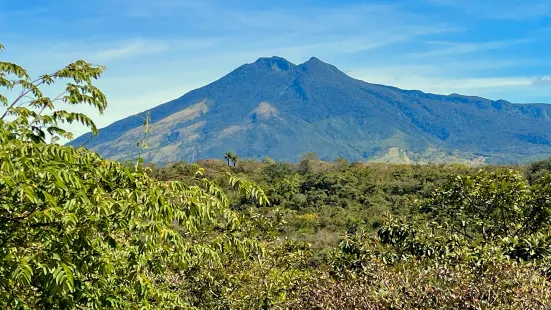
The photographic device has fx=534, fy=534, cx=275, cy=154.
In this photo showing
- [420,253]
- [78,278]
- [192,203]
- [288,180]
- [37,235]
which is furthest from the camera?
[288,180]

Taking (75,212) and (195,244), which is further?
(195,244)

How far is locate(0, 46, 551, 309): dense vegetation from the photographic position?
519 centimetres

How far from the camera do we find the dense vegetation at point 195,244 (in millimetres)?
5191

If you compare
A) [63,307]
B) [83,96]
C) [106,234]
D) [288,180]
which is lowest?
[288,180]

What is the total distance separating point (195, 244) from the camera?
7.50m

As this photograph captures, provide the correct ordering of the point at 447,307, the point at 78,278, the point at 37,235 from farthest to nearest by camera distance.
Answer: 1. the point at 447,307
2. the point at 78,278
3. the point at 37,235

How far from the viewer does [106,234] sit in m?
5.78

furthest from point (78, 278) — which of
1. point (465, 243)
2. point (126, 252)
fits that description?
point (465, 243)

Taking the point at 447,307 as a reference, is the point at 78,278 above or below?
above

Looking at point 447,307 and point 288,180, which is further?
point 288,180

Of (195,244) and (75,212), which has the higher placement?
(75,212)

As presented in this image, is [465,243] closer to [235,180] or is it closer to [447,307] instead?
[447,307]

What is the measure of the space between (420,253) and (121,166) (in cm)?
799

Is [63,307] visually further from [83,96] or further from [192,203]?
[83,96]
